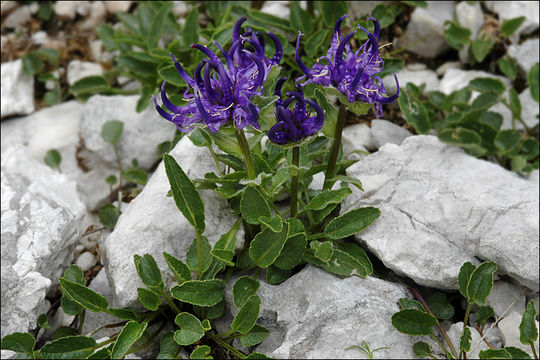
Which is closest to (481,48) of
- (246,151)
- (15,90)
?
(246,151)

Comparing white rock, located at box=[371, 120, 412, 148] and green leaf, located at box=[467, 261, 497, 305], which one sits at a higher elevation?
green leaf, located at box=[467, 261, 497, 305]

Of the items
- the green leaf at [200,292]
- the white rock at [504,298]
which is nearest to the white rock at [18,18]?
the green leaf at [200,292]

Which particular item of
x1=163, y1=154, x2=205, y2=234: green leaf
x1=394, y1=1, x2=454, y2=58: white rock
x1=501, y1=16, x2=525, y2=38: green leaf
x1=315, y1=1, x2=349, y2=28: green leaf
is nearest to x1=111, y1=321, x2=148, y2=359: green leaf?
x1=163, y1=154, x2=205, y2=234: green leaf

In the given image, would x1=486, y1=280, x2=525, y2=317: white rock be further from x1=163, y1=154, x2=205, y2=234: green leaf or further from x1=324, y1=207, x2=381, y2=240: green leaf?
x1=163, y1=154, x2=205, y2=234: green leaf

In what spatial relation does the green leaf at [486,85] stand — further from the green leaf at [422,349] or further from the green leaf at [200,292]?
the green leaf at [200,292]

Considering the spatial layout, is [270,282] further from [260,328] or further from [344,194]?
[344,194]
